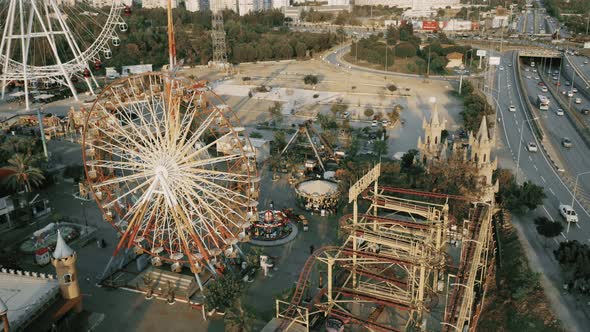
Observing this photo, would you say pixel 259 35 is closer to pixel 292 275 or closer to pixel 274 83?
pixel 274 83

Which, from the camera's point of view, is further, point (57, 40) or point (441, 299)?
point (57, 40)

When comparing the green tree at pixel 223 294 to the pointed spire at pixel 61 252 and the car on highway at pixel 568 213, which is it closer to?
the pointed spire at pixel 61 252

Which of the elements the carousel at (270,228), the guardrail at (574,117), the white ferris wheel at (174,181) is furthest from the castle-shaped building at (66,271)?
the guardrail at (574,117)

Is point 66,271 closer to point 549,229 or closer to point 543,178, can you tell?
point 549,229

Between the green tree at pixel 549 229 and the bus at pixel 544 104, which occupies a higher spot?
the bus at pixel 544 104

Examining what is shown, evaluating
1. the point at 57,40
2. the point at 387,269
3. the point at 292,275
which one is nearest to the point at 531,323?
the point at 387,269

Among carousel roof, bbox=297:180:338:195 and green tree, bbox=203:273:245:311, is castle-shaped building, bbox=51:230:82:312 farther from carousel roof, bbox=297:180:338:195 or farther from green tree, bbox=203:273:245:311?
carousel roof, bbox=297:180:338:195

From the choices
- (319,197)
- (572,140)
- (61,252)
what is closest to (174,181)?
(61,252)

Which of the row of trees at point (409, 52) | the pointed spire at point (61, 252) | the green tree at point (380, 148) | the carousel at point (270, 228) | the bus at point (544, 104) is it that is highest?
the row of trees at point (409, 52)
